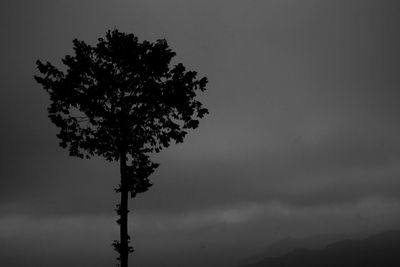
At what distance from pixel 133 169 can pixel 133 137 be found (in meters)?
1.64

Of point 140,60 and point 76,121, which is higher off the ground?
point 140,60

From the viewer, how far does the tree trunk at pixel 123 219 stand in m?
19.1

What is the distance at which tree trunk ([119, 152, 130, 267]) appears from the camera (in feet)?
62.7

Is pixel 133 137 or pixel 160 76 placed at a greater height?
pixel 160 76

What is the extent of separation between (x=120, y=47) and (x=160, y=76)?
2470mm

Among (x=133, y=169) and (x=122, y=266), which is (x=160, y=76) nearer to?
(x=133, y=169)

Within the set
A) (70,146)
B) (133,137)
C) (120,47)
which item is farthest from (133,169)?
(120,47)

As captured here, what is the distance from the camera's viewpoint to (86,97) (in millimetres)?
19625

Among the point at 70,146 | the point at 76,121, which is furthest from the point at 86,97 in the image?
the point at 70,146

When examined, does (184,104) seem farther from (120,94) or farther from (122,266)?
(122,266)

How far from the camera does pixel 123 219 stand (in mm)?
19609

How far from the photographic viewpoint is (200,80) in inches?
806

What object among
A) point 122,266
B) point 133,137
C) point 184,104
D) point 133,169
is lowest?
point 122,266

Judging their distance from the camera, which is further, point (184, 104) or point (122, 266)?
point (184, 104)
